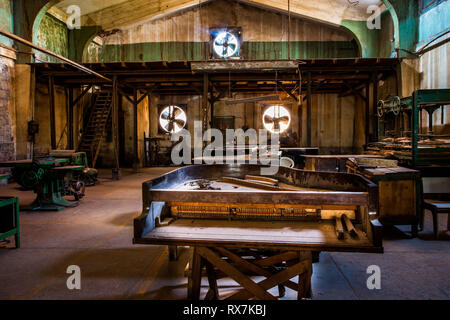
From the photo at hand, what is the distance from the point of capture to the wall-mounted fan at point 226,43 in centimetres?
1586

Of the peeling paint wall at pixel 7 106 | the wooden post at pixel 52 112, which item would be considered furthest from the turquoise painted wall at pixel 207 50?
the peeling paint wall at pixel 7 106

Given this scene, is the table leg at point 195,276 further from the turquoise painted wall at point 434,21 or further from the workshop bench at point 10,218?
the turquoise painted wall at point 434,21

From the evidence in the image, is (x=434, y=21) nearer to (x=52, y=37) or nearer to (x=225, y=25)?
(x=225, y=25)

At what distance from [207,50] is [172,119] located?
4.41 metres

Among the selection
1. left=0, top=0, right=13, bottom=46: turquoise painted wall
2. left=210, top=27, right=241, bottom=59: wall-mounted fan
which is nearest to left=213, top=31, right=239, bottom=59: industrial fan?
left=210, top=27, right=241, bottom=59: wall-mounted fan

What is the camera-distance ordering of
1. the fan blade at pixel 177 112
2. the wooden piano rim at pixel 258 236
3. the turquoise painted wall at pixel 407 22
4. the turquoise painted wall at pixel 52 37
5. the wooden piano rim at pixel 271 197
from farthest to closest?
the fan blade at pixel 177 112, the turquoise painted wall at pixel 52 37, the turquoise painted wall at pixel 407 22, the wooden piano rim at pixel 271 197, the wooden piano rim at pixel 258 236

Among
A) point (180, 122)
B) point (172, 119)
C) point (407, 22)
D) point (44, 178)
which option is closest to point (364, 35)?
point (407, 22)

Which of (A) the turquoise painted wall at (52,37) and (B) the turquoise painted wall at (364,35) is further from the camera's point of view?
(B) the turquoise painted wall at (364,35)

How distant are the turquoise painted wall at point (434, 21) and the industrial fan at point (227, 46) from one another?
868cm

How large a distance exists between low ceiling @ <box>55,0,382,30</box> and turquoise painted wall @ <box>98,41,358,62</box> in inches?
57.4

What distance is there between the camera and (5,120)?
10.4m

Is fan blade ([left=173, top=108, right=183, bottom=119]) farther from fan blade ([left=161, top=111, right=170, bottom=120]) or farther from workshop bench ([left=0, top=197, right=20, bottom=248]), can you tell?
workshop bench ([left=0, top=197, right=20, bottom=248])
